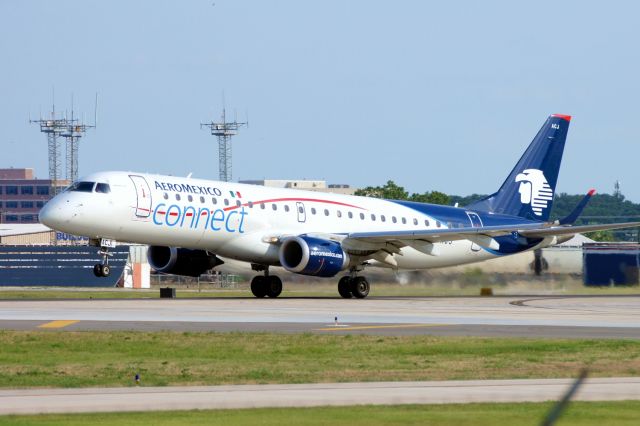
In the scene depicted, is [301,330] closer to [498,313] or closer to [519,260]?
[498,313]

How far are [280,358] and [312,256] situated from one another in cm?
2144

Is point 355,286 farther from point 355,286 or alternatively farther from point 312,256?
point 312,256

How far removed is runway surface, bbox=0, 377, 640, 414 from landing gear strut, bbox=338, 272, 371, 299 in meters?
29.5

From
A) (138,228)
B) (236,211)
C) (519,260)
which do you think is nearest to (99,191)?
(138,228)

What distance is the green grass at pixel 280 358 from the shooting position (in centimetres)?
1988

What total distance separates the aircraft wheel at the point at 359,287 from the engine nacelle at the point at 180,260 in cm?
511

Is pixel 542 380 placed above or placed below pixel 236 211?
below

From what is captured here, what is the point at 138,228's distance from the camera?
43188 mm

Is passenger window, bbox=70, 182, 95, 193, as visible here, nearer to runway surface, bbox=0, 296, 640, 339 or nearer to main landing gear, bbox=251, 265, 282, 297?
runway surface, bbox=0, 296, 640, 339

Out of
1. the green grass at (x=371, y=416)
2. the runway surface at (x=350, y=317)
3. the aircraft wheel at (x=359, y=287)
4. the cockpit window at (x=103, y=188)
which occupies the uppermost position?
the cockpit window at (x=103, y=188)

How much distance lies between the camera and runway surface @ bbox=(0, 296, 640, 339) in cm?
2992

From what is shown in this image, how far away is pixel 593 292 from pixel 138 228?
895 inches

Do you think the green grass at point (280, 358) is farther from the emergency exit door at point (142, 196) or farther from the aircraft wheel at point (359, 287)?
the aircraft wheel at point (359, 287)

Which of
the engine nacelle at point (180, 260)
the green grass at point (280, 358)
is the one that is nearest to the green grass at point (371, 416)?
the green grass at point (280, 358)
